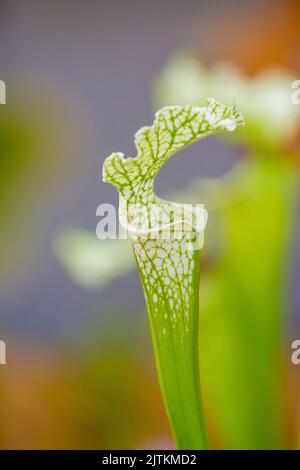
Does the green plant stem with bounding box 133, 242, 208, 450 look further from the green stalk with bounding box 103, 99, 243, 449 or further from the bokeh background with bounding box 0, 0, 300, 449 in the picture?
the bokeh background with bounding box 0, 0, 300, 449

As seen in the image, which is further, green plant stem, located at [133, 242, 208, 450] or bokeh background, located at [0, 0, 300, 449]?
bokeh background, located at [0, 0, 300, 449]

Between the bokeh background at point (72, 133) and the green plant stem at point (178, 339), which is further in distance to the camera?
the bokeh background at point (72, 133)

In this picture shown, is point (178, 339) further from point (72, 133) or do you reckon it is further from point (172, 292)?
point (72, 133)

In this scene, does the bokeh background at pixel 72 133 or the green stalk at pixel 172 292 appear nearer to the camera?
the green stalk at pixel 172 292

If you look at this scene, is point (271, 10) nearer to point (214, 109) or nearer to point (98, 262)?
point (98, 262)

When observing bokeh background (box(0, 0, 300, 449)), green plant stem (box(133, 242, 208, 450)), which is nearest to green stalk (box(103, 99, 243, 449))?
green plant stem (box(133, 242, 208, 450))

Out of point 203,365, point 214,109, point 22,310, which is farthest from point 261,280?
point 22,310

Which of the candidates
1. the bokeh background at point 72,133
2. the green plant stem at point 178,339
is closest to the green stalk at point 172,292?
the green plant stem at point 178,339

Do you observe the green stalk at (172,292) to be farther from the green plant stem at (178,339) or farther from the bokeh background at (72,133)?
the bokeh background at (72,133)
